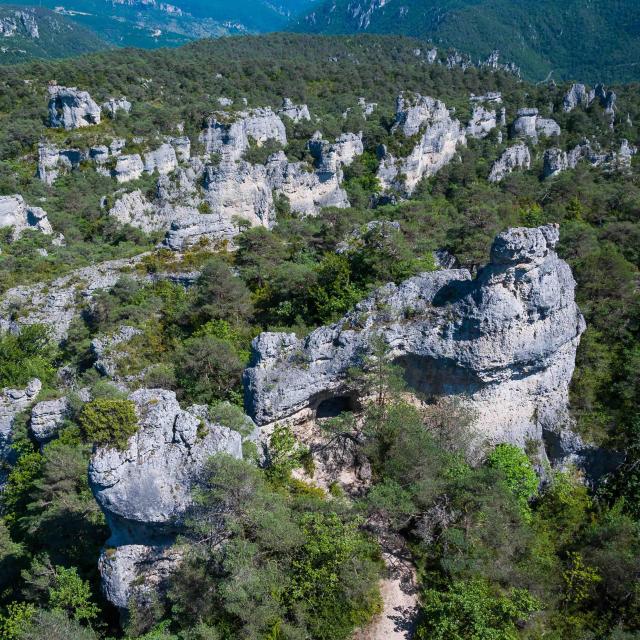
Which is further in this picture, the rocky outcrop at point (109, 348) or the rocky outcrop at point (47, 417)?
the rocky outcrop at point (109, 348)

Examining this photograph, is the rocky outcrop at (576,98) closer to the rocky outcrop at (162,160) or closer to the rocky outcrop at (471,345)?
the rocky outcrop at (162,160)

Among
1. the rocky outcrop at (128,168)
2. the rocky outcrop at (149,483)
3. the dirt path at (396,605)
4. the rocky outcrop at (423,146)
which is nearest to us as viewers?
the rocky outcrop at (149,483)

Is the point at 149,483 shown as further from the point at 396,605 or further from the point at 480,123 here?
the point at 480,123

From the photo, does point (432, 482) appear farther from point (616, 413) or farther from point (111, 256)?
point (111, 256)

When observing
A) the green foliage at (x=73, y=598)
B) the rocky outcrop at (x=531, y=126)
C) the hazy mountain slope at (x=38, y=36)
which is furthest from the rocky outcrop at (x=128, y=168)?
the hazy mountain slope at (x=38, y=36)

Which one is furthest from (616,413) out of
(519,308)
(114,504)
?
(114,504)

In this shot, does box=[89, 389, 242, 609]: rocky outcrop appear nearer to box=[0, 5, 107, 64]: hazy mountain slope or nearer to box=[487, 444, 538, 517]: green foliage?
box=[487, 444, 538, 517]: green foliage
